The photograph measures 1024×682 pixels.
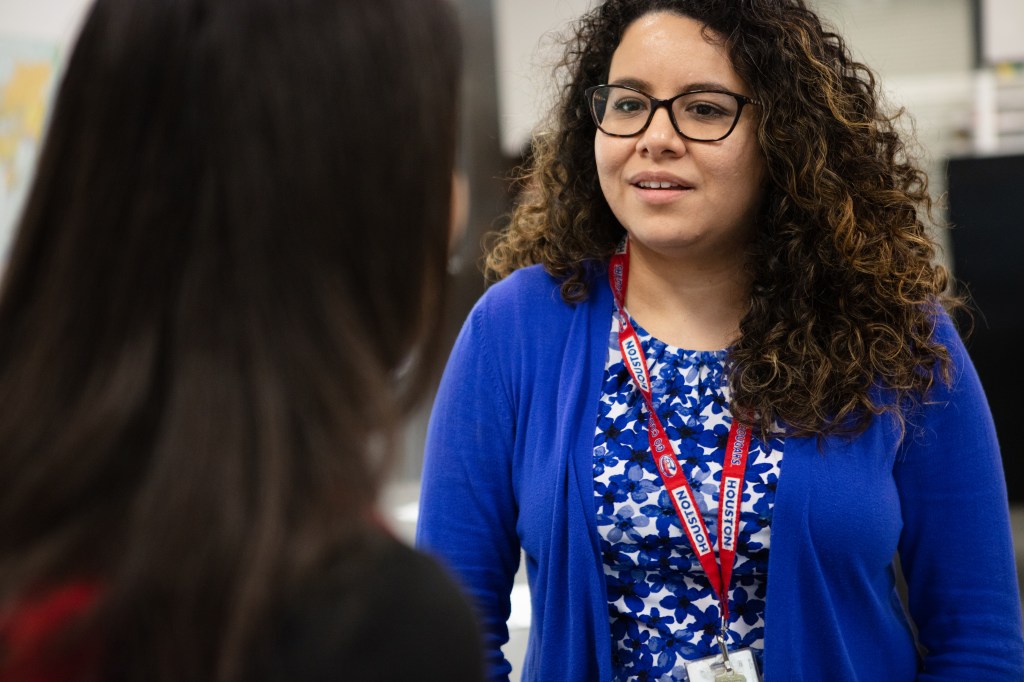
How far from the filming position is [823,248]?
1.55m

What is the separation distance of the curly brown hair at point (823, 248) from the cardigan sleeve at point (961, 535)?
58 mm

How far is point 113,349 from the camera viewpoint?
690 mm

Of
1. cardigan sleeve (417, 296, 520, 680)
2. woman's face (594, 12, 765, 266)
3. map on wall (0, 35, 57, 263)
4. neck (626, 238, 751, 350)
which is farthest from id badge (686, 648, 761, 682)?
map on wall (0, 35, 57, 263)

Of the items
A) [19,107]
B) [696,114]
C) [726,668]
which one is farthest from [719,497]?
[19,107]

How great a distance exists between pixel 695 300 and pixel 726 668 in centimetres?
56

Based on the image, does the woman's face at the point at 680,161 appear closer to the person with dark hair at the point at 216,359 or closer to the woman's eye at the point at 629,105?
the woman's eye at the point at 629,105

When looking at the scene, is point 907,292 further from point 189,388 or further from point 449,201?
point 189,388

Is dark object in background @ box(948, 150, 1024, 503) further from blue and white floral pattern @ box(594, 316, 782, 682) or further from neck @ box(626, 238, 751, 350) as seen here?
blue and white floral pattern @ box(594, 316, 782, 682)

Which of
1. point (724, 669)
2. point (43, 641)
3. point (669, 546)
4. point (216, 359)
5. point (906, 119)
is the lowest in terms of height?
point (724, 669)

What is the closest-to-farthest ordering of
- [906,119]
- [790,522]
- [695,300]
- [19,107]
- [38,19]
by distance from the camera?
1. [790,522]
2. [695,300]
3. [906,119]
4. [19,107]
5. [38,19]

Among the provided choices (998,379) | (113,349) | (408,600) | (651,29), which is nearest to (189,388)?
(113,349)

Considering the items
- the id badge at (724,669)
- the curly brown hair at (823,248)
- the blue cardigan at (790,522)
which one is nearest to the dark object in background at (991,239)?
the curly brown hair at (823,248)

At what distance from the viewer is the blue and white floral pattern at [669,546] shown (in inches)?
56.5

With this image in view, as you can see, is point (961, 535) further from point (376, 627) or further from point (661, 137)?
point (376, 627)
